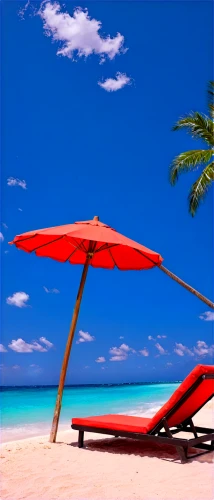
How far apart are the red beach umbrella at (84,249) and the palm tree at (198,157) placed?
6.63 m

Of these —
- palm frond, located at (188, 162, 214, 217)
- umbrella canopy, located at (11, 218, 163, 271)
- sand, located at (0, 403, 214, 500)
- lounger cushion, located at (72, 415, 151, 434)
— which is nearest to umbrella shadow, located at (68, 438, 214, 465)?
sand, located at (0, 403, 214, 500)

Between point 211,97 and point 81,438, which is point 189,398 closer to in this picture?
point 81,438

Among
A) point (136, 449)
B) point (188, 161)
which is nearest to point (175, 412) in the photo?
point (136, 449)

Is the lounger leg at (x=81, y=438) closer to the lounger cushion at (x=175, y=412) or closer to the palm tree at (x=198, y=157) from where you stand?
the lounger cushion at (x=175, y=412)

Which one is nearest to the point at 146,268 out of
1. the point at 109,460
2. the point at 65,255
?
the point at 65,255

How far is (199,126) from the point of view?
1371 cm

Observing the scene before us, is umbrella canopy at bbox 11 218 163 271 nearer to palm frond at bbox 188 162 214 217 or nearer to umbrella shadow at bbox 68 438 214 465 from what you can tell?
umbrella shadow at bbox 68 438 214 465

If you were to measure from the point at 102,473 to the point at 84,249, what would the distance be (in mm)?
3047

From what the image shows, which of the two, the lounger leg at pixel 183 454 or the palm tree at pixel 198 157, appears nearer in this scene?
the lounger leg at pixel 183 454

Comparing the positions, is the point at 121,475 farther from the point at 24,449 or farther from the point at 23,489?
the point at 24,449

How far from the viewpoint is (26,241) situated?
666 centimetres

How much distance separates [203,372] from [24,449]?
7.17ft

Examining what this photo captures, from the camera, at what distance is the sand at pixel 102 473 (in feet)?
12.9

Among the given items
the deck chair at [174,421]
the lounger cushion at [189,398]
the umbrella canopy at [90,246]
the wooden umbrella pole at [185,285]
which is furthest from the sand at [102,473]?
the wooden umbrella pole at [185,285]
